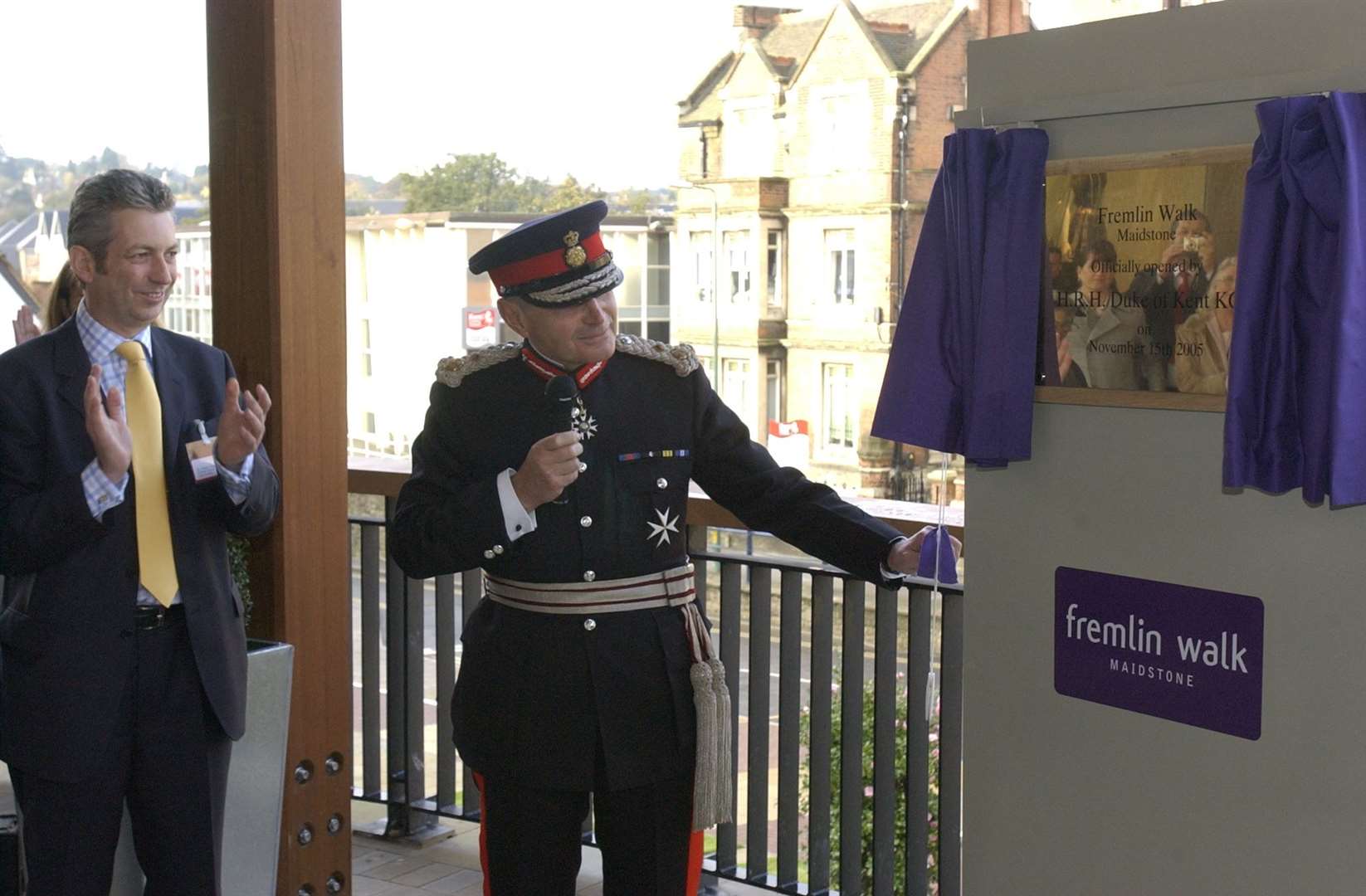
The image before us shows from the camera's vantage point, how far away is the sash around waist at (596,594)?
86.3 inches

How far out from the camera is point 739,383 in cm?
4453

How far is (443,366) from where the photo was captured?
2.32 m

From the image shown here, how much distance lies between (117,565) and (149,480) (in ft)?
0.47

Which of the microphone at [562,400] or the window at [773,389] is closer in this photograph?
the microphone at [562,400]

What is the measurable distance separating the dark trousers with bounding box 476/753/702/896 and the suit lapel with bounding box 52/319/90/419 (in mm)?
875

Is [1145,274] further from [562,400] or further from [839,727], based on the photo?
[839,727]

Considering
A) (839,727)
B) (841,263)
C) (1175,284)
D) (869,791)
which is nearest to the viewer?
(1175,284)

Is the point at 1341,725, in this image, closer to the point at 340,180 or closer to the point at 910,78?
the point at 340,180

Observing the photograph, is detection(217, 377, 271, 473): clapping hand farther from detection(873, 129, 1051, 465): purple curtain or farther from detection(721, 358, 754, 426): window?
detection(721, 358, 754, 426): window

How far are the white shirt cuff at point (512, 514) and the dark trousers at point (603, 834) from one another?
40cm

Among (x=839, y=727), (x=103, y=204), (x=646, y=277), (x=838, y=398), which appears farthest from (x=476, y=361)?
(x=646, y=277)

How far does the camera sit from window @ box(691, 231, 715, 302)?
43031mm

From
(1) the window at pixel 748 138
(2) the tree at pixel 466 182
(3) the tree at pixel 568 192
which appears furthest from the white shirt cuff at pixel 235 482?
(2) the tree at pixel 466 182

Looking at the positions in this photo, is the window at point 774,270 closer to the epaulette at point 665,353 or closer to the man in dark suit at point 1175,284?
the epaulette at point 665,353
